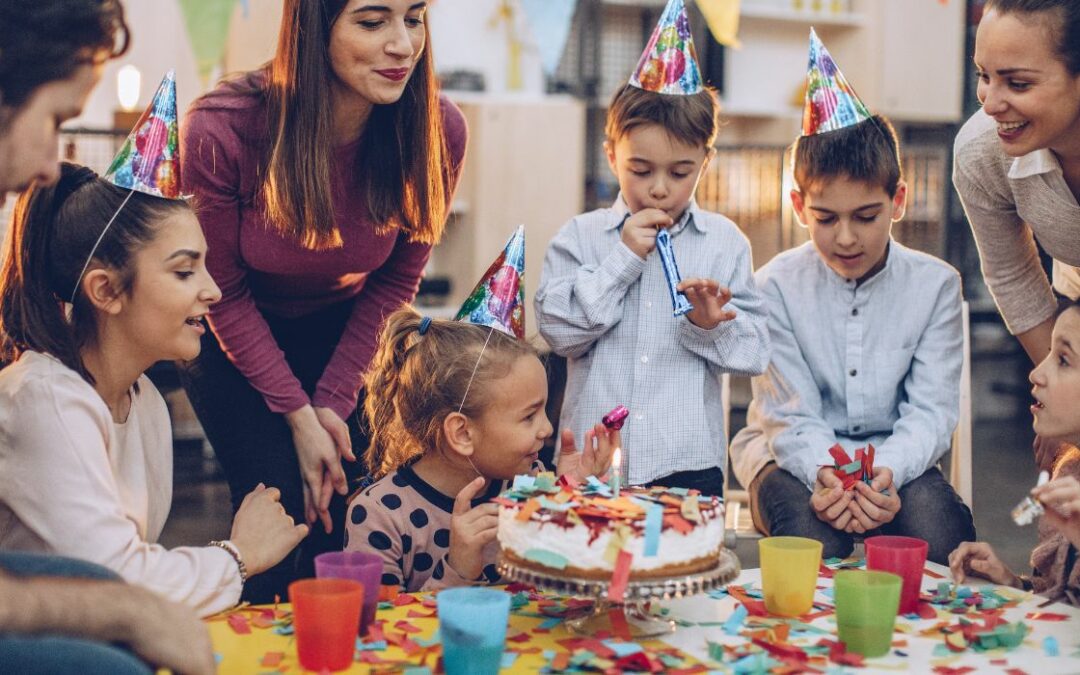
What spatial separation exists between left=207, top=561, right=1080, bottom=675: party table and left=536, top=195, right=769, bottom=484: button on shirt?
594 millimetres

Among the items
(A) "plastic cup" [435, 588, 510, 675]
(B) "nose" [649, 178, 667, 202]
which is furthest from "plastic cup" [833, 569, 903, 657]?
(B) "nose" [649, 178, 667, 202]

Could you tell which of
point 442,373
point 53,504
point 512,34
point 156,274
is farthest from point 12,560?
point 512,34

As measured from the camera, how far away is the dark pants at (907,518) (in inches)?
83.0

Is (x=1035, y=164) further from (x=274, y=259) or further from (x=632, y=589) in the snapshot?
(x=274, y=259)

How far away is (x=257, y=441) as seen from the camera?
209 cm

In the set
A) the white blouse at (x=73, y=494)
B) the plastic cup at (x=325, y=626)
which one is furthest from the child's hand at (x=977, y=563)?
the white blouse at (x=73, y=494)


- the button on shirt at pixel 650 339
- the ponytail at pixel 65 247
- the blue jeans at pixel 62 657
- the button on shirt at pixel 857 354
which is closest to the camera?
the blue jeans at pixel 62 657

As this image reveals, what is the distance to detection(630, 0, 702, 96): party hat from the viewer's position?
7.32ft

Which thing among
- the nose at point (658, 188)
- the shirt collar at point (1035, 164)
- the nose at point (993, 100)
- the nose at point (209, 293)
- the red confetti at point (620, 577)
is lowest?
the red confetti at point (620, 577)

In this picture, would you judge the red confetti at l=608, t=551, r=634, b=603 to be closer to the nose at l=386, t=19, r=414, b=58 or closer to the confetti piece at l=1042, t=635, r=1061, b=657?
the confetti piece at l=1042, t=635, r=1061, b=657

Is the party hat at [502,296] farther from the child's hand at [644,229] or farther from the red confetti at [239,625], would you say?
the red confetti at [239,625]

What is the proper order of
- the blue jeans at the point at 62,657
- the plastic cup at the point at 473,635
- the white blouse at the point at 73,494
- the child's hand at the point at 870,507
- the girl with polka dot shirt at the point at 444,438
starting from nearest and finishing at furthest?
the blue jeans at the point at 62,657
the plastic cup at the point at 473,635
the white blouse at the point at 73,494
the girl with polka dot shirt at the point at 444,438
the child's hand at the point at 870,507

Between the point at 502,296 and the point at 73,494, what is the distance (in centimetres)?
74

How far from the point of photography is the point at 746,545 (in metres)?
3.39
